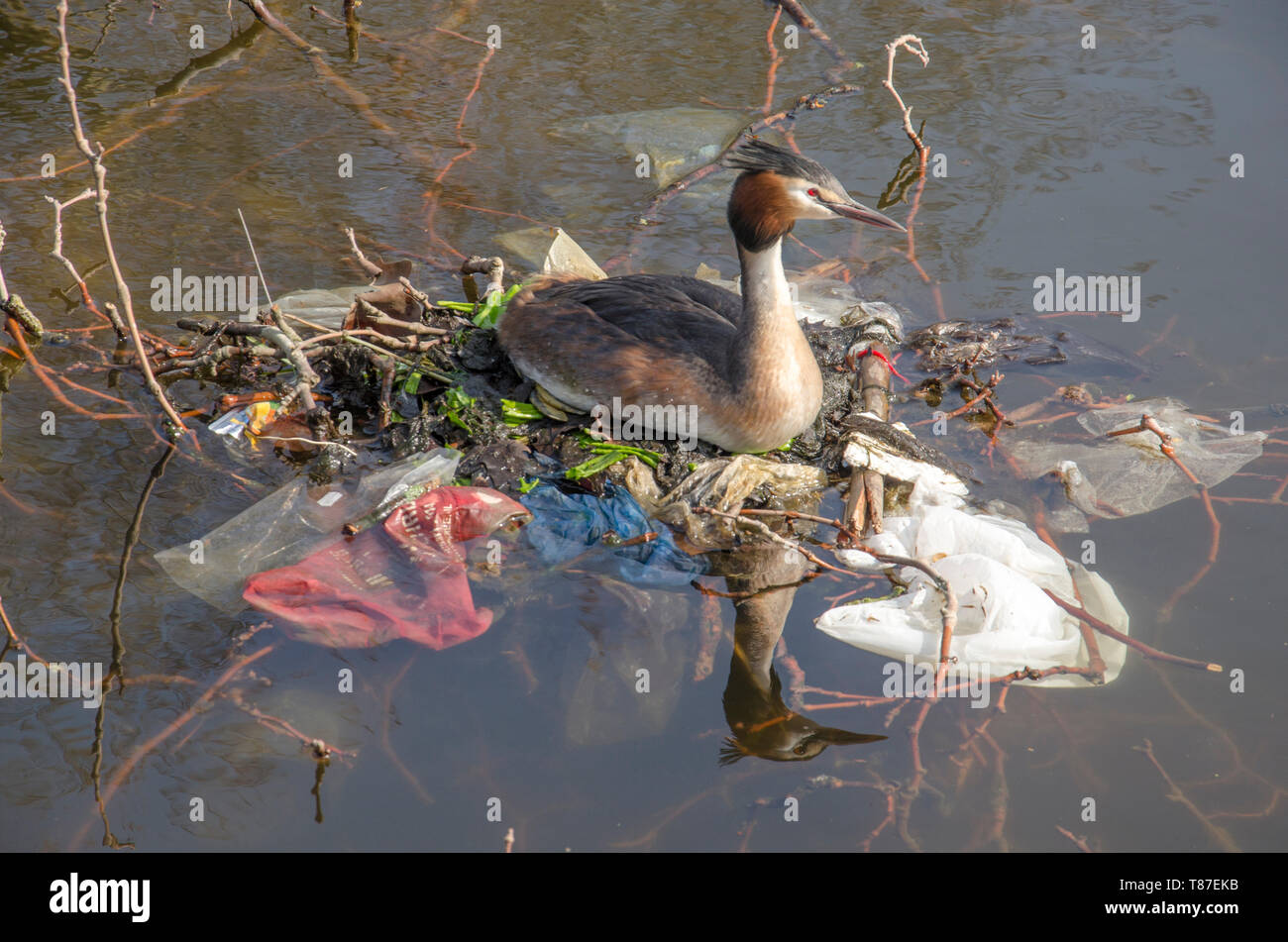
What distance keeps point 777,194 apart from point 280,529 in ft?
8.01

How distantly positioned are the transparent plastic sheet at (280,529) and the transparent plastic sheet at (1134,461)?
8.84 ft

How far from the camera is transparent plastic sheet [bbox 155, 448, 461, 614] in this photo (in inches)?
161

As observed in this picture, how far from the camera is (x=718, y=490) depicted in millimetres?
4391

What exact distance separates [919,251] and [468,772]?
419 centimetres

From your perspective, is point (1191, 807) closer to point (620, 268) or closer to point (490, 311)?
point (490, 311)

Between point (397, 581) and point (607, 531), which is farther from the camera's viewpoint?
point (607, 531)

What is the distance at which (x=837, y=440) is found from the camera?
479 centimetres

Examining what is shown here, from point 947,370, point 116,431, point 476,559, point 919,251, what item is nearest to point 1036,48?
point 919,251

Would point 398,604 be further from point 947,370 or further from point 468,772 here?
point 947,370

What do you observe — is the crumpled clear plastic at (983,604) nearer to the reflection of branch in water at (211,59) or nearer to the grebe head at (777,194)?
the grebe head at (777,194)

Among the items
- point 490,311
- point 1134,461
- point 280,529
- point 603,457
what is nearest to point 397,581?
point 280,529

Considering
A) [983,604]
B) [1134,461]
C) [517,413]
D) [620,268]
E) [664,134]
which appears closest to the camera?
[983,604]

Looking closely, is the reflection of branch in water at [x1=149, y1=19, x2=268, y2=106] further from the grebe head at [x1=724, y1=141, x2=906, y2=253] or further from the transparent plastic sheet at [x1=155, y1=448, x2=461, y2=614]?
the grebe head at [x1=724, y1=141, x2=906, y2=253]

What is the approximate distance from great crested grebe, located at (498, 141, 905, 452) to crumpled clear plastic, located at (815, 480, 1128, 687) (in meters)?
0.72
